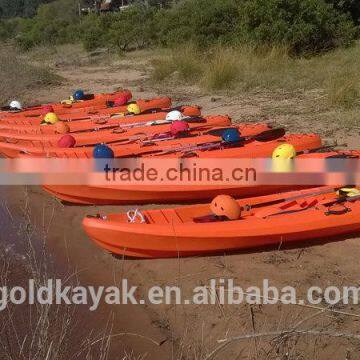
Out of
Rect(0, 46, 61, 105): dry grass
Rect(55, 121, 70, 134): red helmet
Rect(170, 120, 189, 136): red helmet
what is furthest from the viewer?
Rect(0, 46, 61, 105): dry grass

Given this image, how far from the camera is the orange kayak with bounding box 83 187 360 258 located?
429 centimetres

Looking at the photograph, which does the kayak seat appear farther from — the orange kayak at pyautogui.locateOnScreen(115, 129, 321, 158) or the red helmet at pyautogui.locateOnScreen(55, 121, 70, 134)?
the red helmet at pyautogui.locateOnScreen(55, 121, 70, 134)

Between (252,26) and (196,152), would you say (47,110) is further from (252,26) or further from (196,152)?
(252,26)

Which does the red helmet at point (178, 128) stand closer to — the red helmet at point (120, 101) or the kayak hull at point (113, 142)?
the kayak hull at point (113, 142)

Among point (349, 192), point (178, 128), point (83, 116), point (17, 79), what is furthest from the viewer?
point (17, 79)

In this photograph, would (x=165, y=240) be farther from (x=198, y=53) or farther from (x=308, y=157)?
(x=198, y=53)

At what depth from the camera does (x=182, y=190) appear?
5.62 m

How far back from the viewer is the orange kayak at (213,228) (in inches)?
169

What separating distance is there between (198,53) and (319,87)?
4.41 metres

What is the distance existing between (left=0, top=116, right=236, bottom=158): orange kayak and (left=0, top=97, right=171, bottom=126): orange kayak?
67cm

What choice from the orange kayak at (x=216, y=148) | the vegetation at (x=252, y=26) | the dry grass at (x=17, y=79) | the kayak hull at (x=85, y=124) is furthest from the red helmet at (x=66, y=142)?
the vegetation at (x=252, y=26)

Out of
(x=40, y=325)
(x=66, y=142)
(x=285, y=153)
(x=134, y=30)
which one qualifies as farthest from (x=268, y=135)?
(x=134, y=30)

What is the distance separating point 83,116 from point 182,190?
3.60 m

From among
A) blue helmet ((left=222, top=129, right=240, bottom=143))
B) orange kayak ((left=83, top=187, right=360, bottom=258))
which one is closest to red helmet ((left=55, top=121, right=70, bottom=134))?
blue helmet ((left=222, top=129, right=240, bottom=143))
